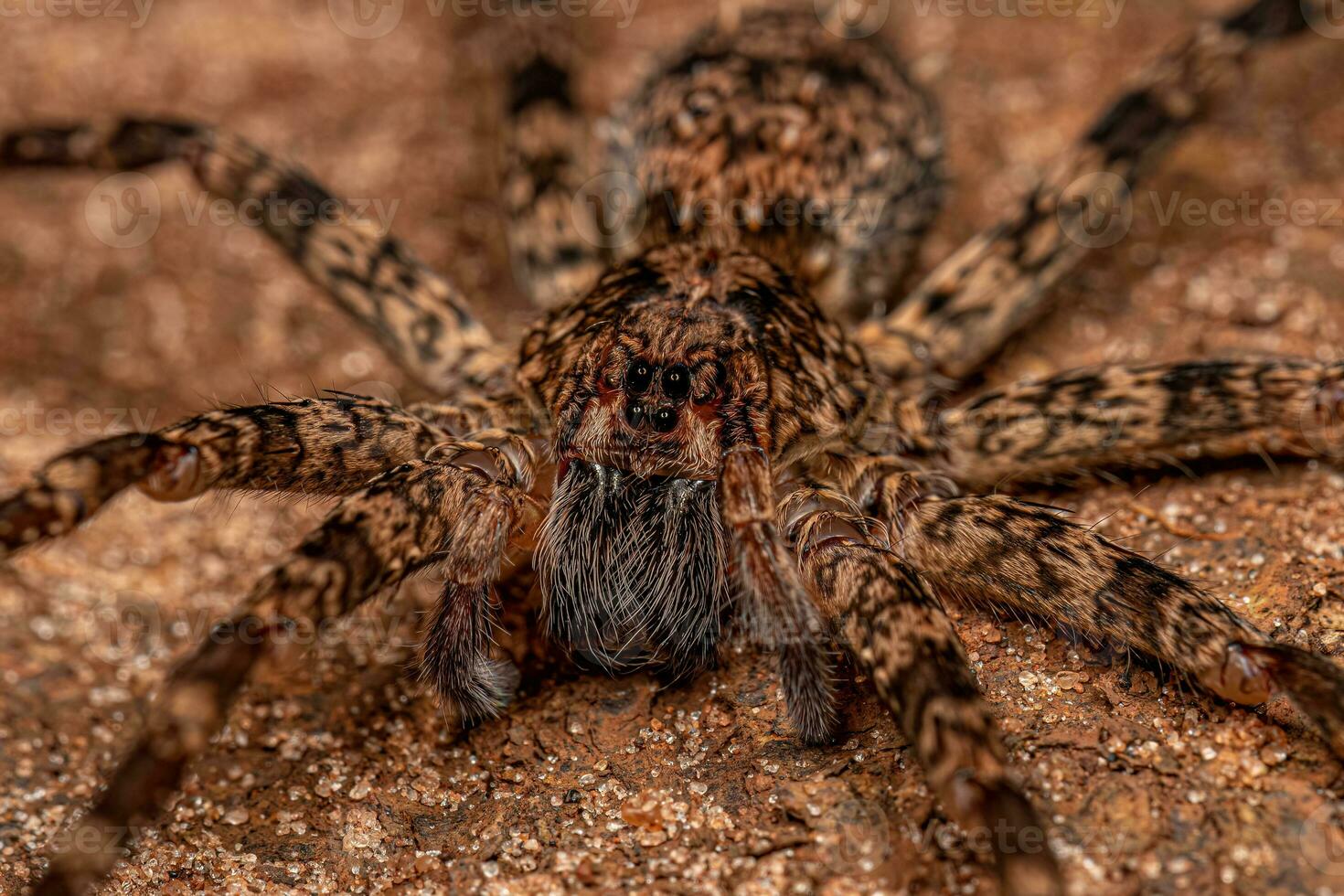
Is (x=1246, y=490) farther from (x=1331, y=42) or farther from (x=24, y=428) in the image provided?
(x=24, y=428)

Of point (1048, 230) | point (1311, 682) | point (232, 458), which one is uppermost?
point (1048, 230)

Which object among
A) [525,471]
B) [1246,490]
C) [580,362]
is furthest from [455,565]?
[1246,490]

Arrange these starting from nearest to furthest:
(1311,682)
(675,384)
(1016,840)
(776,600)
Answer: (1016,840) → (1311,682) → (776,600) → (675,384)

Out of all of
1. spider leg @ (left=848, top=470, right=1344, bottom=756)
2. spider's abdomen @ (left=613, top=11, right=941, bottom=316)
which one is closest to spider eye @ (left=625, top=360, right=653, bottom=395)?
spider leg @ (left=848, top=470, right=1344, bottom=756)

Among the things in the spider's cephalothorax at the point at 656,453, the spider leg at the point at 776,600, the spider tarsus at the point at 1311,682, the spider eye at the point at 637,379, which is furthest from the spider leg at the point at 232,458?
the spider tarsus at the point at 1311,682

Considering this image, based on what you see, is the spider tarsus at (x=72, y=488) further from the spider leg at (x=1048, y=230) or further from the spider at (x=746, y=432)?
the spider leg at (x=1048, y=230)

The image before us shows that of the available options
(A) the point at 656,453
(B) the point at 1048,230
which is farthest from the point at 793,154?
(A) the point at 656,453

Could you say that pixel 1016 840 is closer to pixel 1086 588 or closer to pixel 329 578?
pixel 1086 588
